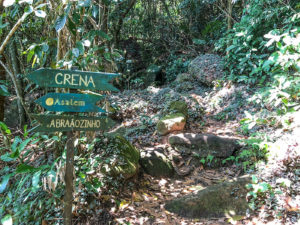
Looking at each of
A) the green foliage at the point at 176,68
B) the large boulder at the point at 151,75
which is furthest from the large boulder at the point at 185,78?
the large boulder at the point at 151,75

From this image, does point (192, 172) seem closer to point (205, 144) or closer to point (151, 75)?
point (205, 144)

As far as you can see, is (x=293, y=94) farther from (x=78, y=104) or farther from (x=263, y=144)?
(x=78, y=104)

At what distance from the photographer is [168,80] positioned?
1048 centimetres

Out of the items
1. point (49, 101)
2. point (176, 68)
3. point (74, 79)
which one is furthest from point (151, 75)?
point (49, 101)

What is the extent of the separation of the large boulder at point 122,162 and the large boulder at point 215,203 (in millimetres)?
748

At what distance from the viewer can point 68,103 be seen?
2.04 meters

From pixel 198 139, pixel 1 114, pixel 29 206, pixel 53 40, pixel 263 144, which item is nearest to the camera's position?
pixel 29 206

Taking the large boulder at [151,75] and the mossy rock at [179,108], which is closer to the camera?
the mossy rock at [179,108]

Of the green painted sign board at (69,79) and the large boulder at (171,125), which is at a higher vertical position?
the green painted sign board at (69,79)

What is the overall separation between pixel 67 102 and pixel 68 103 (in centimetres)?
1

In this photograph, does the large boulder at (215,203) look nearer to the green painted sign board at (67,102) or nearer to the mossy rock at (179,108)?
the green painted sign board at (67,102)

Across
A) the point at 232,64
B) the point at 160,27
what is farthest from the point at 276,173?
the point at 160,27

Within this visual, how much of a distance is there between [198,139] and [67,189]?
9.81 feet

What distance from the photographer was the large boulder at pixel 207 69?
8072 mm
